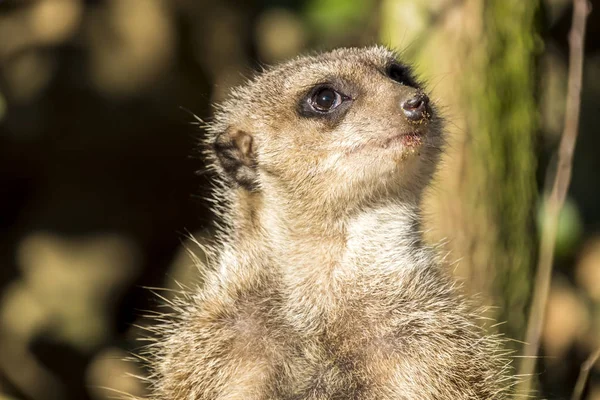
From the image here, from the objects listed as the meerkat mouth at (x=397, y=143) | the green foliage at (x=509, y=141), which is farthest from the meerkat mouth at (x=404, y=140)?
the green foliage at (x=509, y=141)

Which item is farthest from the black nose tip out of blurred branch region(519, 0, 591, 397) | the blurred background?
the blurred background

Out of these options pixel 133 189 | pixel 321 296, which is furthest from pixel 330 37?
pixel 321 296

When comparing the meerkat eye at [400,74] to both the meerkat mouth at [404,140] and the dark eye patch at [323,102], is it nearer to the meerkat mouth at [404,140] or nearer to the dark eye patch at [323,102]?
the dark eye patch at [323,102]

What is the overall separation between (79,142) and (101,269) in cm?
80

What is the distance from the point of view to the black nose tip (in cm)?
293

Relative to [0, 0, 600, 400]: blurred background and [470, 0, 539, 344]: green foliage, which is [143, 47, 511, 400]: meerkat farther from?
[0, 0, 600, 400]: blurred background

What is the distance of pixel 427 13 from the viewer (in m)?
3.85

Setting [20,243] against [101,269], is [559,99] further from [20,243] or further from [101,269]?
[20,243]

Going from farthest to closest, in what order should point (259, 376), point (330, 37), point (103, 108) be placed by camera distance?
point (103, 108), point (330, 37), point (259, 376)

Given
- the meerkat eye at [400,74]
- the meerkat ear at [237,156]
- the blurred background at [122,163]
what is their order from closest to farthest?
the meerkat ear at [237,156] → the meerkat eye at [400,74] → the blurred background at [122,163]

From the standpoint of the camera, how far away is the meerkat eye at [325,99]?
304 centimetres

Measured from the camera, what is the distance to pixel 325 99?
10.0ft

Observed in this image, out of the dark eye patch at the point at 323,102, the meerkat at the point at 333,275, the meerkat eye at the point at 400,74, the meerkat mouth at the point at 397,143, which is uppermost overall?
the meerkat eye at the point at 400,74

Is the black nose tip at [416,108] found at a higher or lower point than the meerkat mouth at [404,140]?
higher
